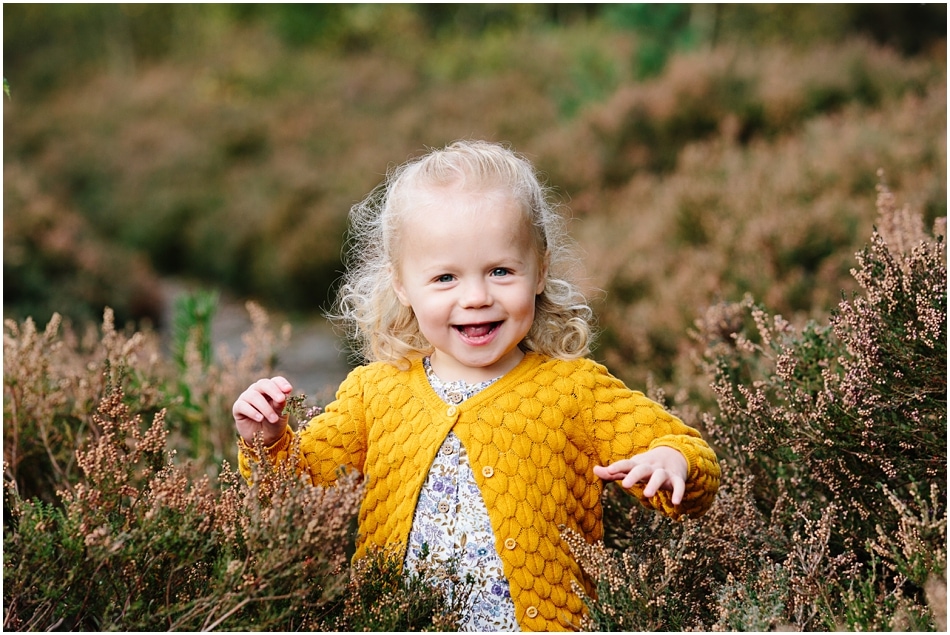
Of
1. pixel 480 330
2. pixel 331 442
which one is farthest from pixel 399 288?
pixel 331 442

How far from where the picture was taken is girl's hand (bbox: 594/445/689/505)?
6.49 ft

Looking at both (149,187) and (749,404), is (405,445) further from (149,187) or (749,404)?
(149,187)

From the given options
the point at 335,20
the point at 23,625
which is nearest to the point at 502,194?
the point at 23,625

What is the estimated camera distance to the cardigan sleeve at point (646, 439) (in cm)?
213

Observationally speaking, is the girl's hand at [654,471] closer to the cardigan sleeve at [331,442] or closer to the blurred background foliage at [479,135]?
the cardigan sleeve at [331,442]

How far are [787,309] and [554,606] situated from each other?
338cm

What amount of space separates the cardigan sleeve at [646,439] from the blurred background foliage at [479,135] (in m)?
1.63

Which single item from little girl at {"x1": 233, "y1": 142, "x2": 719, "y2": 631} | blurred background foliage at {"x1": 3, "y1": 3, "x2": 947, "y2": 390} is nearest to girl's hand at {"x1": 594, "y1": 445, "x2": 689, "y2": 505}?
little girl at {"x1": 233, "y1": 142, "x2": 719, "y2": 631}

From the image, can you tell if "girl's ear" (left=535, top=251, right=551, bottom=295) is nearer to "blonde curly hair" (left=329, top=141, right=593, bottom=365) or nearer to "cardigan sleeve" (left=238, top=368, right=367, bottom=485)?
"blonde curly hair" (left=329, top=141, right=593, bottom=365)

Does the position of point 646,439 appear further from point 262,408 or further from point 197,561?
point 197,561

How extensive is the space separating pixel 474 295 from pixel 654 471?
58cm

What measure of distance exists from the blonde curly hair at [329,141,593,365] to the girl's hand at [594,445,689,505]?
1.28ft

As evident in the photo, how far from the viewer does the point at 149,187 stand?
46.8 ft

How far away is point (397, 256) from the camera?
2.38 m
